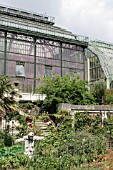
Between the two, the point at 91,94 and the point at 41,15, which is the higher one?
the point at 41,15

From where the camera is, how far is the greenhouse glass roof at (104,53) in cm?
3203

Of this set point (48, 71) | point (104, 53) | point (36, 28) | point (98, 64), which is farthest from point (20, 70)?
point (104, 53)

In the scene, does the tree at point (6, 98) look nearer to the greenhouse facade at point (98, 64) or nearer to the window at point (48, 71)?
the window at point (48, 71)

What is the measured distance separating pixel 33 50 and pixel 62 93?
24.9ft

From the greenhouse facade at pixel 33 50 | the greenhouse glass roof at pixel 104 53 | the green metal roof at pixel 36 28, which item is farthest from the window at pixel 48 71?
the greenhouse glass roof at pixel 104 53

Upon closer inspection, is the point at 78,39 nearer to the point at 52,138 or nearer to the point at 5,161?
the point at 52,138

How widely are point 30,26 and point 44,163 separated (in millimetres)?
21358

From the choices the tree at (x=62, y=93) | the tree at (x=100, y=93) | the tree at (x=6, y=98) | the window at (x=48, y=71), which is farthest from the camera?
the window at (x=48, y=71)

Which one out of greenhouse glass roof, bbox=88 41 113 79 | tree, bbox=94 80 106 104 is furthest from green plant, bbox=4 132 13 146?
greenhouse glass roof, bbox=88 41 113 79

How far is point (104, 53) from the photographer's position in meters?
34.3

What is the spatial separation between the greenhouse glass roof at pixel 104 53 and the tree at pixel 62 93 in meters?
9.01

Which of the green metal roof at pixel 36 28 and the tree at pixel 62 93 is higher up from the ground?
the green metal roof at pixel 36 28

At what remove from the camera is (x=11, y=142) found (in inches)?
645

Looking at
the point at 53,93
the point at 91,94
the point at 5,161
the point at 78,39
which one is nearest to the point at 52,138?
the point at 5,161
